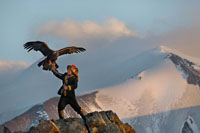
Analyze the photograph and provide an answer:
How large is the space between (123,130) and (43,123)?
4785 mm

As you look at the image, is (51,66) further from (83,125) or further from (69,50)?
(83,125)

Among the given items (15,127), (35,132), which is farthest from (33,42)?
(15,127)

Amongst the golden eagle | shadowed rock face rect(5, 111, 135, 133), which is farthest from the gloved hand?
shadowed rock face rect(5, 111, 135, 133)

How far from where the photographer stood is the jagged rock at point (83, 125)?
26625 mm

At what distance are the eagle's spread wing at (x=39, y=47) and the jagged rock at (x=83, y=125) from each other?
12.4 feet

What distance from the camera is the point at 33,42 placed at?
2894cm

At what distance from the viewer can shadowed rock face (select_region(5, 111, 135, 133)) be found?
2662cm

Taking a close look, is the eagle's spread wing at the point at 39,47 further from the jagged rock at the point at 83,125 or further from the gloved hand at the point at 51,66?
the jagged rock at the point at 83,125

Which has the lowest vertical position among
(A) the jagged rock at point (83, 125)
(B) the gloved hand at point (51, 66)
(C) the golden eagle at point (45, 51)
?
(A) the jagged rock at point (83, 125)

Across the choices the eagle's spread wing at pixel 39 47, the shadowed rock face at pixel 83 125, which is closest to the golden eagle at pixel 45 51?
the eagle's spread wing at pixel 39 47

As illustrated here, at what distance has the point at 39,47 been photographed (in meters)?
29.0

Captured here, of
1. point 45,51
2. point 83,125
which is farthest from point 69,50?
point 83,125

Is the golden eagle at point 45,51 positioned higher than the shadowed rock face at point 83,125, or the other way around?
the golden eagle at point 45,51

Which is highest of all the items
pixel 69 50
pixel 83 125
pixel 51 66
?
pixel 69 50
